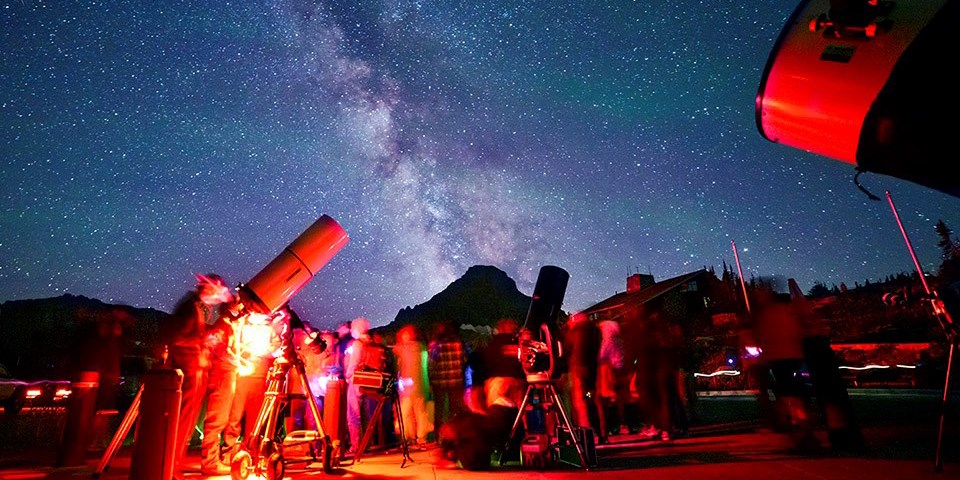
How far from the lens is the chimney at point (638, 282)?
4309 cm

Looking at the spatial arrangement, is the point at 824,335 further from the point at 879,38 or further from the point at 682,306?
the point at 682,306

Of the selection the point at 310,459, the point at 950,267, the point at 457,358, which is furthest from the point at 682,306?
the point at 310,459

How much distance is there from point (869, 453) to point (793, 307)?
1564mm

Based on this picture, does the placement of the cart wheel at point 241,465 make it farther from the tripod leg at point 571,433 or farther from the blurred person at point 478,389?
the tripod leg at point 571,433

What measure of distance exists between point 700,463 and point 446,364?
440 centimetres

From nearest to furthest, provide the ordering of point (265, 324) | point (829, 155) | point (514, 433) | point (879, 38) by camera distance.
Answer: point (879, 38) → point (829, 155) → point (265, 324) → point (514, 433)

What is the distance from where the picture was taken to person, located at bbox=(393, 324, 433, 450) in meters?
7.83

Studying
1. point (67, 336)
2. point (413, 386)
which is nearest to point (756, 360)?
point (413, 386)

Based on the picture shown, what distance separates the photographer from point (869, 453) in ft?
15.1

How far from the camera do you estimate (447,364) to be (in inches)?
313

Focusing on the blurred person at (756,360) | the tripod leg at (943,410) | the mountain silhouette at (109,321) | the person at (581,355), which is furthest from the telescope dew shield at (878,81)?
the mountain silhouette at (109,321)

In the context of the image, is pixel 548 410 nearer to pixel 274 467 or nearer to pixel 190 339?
pixel 274 467

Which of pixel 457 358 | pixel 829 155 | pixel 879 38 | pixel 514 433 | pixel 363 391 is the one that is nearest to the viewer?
pixel 879 38

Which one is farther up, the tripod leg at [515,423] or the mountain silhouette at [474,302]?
the mountain silhouette at [474,302]
